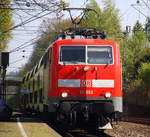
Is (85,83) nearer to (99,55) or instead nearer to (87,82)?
(87,82)

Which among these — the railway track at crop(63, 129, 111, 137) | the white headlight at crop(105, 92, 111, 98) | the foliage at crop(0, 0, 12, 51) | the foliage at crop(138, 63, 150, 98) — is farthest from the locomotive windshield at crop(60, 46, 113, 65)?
the foliage at crop(138, 63, 150, 98)

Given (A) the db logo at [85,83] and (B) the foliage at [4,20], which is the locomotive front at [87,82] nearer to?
(A) the db logo at [85,83]

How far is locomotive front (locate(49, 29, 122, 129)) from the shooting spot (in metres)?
16.8

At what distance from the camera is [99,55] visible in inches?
693

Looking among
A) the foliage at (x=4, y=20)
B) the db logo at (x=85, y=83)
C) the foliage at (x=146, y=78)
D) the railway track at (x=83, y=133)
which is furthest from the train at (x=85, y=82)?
the foliage at (x=146, y=78)

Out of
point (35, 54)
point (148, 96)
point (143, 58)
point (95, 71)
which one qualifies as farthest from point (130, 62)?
point (95, 71)

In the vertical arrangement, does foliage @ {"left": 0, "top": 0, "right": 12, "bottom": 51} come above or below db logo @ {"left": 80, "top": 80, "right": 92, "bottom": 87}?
above

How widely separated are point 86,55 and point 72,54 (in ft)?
1.80

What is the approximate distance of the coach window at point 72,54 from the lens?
685 inches

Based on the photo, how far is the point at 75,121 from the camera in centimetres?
1730

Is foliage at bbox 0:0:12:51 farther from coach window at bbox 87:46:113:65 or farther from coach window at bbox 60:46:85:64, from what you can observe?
coach window at bbox 87:46:113:65

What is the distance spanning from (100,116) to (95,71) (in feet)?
5.66

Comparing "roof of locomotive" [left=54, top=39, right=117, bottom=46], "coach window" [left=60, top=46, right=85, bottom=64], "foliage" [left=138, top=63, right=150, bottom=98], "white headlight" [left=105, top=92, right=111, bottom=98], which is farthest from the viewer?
"foliage" [left=138, top=63, right=150, bottom=98]

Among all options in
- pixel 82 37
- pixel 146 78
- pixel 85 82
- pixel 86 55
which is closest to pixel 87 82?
pixel 85 82
